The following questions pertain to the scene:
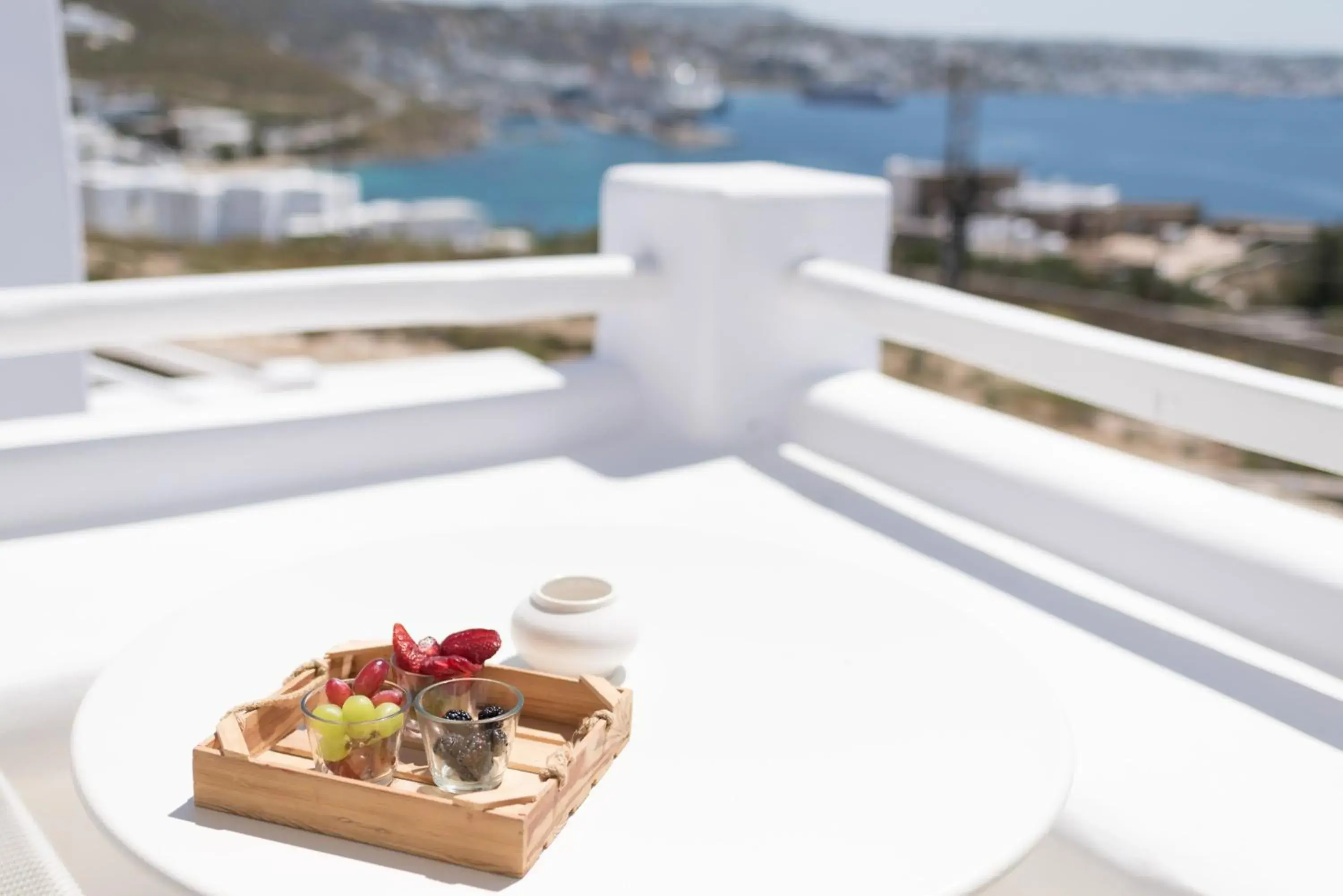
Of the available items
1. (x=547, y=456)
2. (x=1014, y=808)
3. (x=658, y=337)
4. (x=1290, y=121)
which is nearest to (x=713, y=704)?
(x=1014, y=808)

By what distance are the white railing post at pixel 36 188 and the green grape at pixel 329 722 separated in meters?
→ 3.12

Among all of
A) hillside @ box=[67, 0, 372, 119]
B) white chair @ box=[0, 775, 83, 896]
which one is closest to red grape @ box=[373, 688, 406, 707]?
white chair @ box=[0, 775, 83, 896]

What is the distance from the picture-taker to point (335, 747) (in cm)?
112

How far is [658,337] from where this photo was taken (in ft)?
9.80

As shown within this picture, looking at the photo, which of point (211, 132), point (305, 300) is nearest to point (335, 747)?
point (305, 300)

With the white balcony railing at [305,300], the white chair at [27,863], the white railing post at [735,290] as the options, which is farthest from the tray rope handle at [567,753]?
the white railing post at [735,290]

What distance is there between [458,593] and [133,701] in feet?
1.41

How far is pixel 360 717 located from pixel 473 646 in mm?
159

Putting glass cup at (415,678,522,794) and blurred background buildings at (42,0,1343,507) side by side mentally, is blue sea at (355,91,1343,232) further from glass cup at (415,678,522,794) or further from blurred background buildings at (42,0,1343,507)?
glass cup at (415,678,522,794)

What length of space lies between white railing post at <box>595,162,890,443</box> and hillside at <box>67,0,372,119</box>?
39501 millimetres

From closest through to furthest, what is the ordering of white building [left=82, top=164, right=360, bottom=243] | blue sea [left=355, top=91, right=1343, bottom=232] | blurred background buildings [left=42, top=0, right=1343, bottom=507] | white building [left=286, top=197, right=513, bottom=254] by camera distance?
blurred background buildings [left=42, top=0, right=1343, bottom=507] → white building [left=82, top=164, right=360, bottom=243] → white building [left=286, top=197, right=513, bottom=254] → blue sea [left=355, top=91, right=1343, bottom=232]

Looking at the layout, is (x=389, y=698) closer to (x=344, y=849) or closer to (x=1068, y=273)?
(x=344, y=849)

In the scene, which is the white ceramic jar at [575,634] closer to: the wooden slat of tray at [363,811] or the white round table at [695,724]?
the white round table at [695,724]

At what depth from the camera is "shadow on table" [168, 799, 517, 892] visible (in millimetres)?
1034
